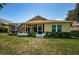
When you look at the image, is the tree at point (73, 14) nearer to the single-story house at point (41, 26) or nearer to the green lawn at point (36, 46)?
the single-story house at point (41, 26)

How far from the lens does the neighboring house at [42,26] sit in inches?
304

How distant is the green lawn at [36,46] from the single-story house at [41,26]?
0.45 ft

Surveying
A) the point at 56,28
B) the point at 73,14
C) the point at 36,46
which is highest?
the point at 73,14

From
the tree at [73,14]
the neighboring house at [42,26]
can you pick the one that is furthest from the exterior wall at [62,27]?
the tree at [73,14]

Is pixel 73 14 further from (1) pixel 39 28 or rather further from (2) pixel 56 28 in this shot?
(1) pixel 39 28

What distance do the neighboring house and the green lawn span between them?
0.14 m

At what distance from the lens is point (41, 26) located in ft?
25.5

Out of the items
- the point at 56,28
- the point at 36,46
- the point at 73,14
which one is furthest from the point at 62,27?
the point at 36,46

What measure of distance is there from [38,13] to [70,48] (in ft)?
2.30

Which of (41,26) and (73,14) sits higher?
(73,14)

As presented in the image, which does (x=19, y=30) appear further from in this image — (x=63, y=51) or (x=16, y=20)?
(x=63, y=51)

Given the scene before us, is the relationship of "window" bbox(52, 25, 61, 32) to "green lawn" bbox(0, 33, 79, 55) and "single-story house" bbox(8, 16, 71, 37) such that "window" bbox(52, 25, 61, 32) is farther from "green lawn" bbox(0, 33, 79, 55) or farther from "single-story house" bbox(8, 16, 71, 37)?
"green lawn" bbox(0, 33, 79, 55)

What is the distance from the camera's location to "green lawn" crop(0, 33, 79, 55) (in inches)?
301

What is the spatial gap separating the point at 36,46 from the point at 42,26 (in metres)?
0.32
